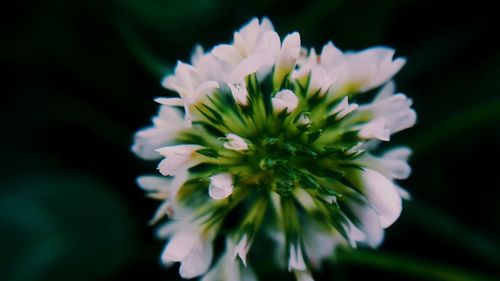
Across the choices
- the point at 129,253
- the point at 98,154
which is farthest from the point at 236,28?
the point at 129,253

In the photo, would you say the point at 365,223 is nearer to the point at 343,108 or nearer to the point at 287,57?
the point at 343,108

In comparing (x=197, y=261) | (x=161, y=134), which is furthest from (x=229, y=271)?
(x=161, y=134)

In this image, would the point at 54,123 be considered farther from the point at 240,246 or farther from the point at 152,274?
the point at 240,246

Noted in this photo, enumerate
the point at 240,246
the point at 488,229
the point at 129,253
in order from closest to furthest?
the point at 240,246, the point at 129,253, the point at 488,229

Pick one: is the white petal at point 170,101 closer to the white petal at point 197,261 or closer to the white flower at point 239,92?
the white flower at point 239,92

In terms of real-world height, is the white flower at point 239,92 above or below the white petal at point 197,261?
above

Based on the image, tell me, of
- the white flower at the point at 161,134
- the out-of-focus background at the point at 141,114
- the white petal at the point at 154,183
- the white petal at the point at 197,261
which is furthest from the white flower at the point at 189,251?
the out-of-focus background at the point at 141,114

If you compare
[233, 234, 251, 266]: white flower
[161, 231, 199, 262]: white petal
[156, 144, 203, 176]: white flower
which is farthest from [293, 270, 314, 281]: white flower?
[156, 144, 203, 176]: white flower

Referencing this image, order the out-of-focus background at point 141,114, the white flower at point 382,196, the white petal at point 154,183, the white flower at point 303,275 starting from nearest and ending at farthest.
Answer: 1. the white flower at point 382,196
2. the white flower at point 303,275
3. the white petal at point 154,183
4. the out-of-focus background at point 141,114
